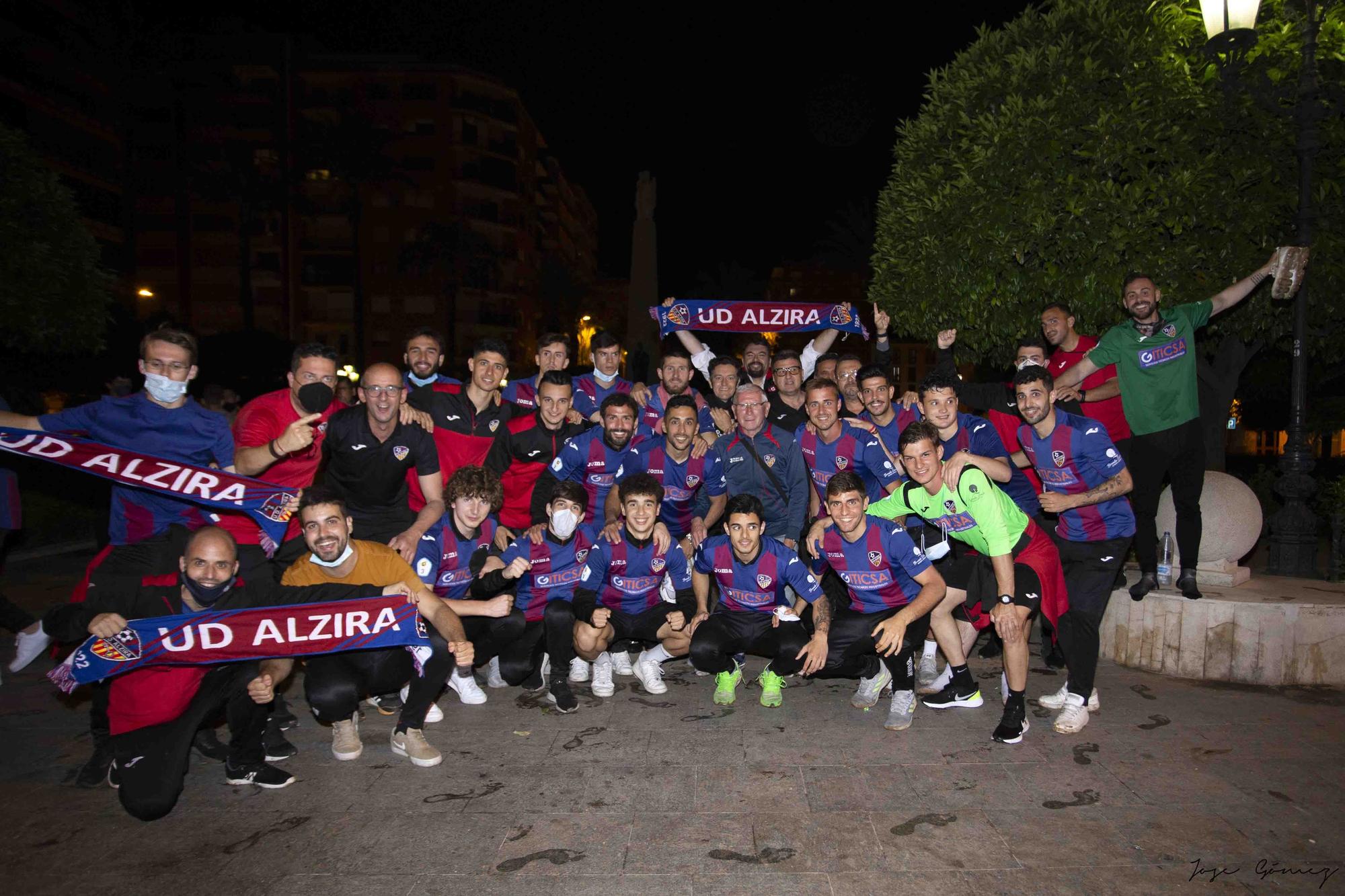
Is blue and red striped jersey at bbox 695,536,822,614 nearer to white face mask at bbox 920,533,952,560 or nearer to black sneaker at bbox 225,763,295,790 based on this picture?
white face mask at bbox 920,533,952,560

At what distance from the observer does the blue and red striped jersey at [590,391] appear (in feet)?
26.6

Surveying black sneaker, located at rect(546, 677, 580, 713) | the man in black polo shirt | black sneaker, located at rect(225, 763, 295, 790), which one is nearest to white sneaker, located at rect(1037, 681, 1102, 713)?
black sneaker, located at rect(546, 677, 580, 713)

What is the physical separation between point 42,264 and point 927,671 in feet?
39.3

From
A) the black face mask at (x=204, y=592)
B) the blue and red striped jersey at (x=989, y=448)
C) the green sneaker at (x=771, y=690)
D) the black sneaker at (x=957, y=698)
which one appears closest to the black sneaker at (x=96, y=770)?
the black face mask at (x=204, y=592)

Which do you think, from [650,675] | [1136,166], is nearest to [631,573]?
[650,675]

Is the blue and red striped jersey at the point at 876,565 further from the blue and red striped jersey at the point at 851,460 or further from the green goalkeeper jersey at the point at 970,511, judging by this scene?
the blue and red striped jersey at the point at 851,460

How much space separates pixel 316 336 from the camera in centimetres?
6156

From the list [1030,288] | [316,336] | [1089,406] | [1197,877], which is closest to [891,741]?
[1197,877]

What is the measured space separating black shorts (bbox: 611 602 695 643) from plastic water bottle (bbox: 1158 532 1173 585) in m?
4.00

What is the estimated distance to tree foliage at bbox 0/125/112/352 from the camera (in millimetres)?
10680

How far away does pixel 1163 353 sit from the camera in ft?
21.2

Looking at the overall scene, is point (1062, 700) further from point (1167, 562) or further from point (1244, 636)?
point (1167, 562)

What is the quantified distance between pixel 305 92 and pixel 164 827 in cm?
6806

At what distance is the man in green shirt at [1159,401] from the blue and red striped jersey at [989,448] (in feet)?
2.22
